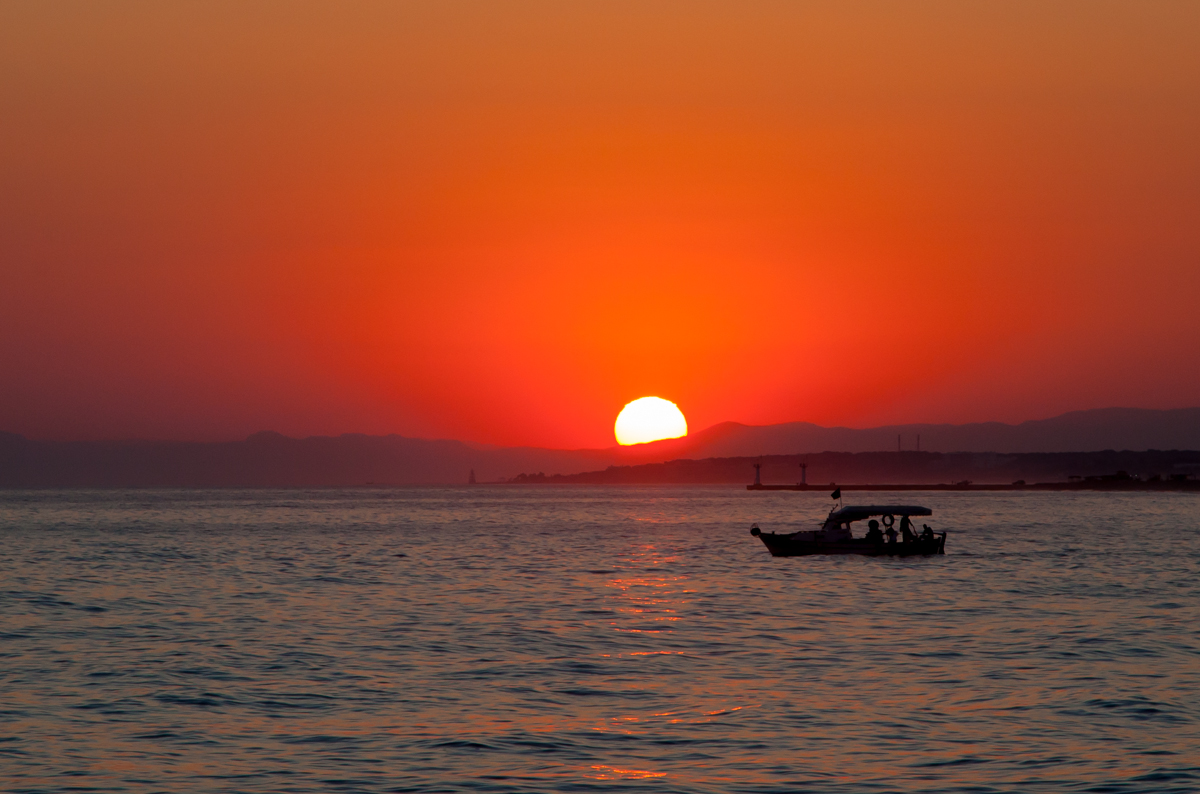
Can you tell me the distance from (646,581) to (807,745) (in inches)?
1532

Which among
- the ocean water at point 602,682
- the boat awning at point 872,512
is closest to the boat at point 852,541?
the boat awning at point 872,512

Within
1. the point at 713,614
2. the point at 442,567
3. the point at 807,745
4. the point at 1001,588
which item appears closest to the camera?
the point at 807,745

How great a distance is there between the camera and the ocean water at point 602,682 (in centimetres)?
2097


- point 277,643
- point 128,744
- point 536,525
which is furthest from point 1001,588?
point 536,525

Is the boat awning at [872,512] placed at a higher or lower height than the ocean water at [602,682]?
higher

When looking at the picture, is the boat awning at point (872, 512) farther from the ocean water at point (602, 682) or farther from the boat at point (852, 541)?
the ocean water at point (602, 682)

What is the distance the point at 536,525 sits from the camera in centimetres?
14912

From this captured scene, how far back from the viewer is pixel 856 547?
8038 cm

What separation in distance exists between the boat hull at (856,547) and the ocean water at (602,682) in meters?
13.6

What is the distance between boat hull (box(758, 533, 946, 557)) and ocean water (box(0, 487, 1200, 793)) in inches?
537

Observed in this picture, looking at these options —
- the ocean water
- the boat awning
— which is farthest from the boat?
the ocean water

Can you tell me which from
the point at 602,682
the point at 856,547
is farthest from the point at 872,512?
the point at 602,682

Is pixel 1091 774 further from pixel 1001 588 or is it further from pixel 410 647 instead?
pixel 1001 588

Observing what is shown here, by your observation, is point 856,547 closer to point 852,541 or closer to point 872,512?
point 852,541
